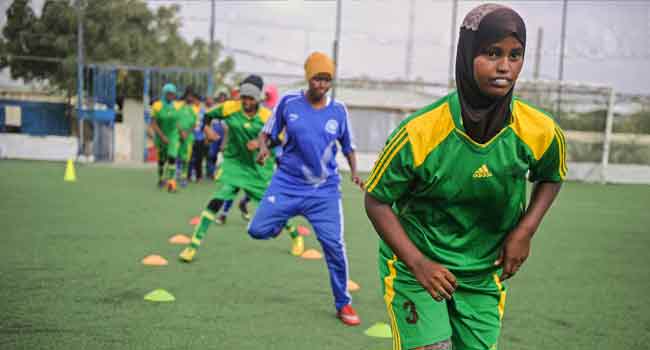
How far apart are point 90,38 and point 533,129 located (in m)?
27.7

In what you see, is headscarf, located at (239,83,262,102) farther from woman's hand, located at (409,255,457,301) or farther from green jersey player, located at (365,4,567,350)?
woman's hand, located at (409,255,457,301)

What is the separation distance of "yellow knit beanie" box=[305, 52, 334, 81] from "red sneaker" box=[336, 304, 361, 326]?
1902mm

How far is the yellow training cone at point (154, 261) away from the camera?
6.94 meters

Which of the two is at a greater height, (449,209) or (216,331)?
(449,209)

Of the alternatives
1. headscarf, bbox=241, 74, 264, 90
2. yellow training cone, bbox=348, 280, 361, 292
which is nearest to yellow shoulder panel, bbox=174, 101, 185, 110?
headscarf, bbox=241, 74, 264, 90

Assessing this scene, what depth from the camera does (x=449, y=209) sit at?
8.91 ft

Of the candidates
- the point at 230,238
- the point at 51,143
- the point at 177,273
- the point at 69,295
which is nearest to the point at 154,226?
the point at 230,238

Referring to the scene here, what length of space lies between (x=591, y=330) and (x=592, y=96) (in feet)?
59.2

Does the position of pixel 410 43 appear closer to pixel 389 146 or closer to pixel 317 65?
pixel 317 65

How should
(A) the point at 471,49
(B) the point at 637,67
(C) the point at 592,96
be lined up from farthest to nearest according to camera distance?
(C) the point at 592,96 < (B) the point at 637,67 < (A) the point at 471,49

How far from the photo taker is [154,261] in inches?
275

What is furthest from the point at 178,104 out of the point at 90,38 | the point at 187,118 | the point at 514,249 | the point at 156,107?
the point at 90,38

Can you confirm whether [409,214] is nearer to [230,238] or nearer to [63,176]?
[230,238]

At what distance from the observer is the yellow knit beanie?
208 inches
